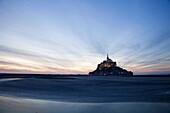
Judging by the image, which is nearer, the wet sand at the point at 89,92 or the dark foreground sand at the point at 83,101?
the dark foreground sand at the point at 83,101

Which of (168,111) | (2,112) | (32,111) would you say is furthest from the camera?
(168,111)

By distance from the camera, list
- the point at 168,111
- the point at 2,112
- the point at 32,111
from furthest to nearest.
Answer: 1. the point at 168,111
2. the point at 32,111
3. the point at 2,112

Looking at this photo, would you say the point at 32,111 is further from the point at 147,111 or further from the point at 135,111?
the point at 147,111

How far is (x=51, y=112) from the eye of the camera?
10000 mm

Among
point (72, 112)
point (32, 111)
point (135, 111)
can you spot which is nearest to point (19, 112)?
point (32, 111)

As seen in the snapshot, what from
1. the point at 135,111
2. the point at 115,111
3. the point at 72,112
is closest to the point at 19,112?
the point at 72,112

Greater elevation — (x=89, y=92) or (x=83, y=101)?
(x=83, y=101)

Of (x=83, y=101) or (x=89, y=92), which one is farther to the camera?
(x=89, y=92)

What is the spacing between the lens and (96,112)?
34.3ft

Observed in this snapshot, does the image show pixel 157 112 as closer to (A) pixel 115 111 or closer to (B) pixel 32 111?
(A) pixel 115 111

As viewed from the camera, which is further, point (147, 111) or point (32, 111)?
point (147, 111)

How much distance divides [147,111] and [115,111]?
2023 millimetres

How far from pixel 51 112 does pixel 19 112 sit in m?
1.79

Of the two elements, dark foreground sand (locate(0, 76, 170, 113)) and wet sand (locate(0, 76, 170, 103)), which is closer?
dark foreground sand (locate(0, 76, 170, 113))
